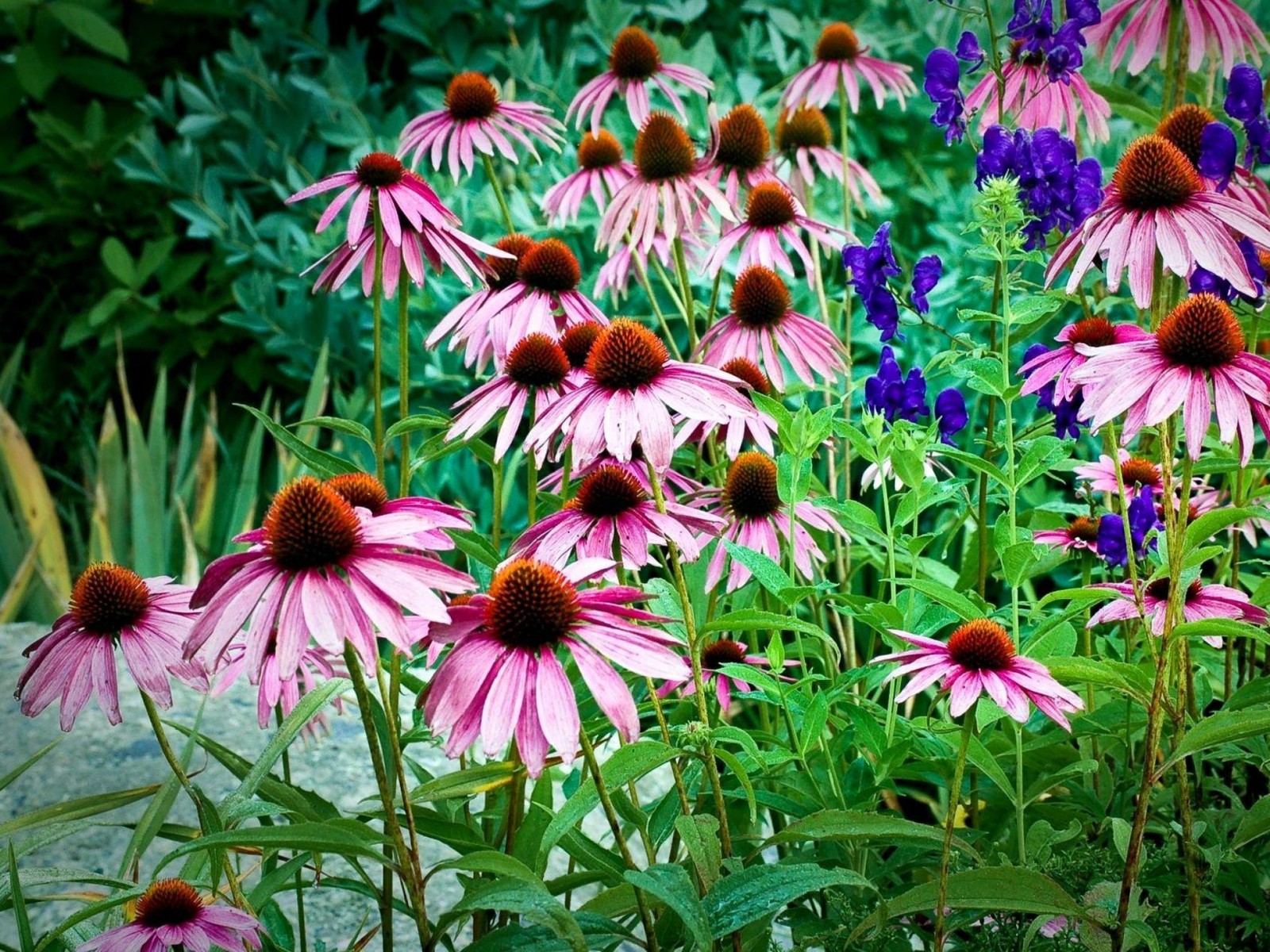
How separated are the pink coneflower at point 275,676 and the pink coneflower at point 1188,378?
0.57 m

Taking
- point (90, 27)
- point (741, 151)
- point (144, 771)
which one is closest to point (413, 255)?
point (741, 151)

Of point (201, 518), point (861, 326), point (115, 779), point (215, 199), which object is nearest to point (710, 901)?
point (115, 779)

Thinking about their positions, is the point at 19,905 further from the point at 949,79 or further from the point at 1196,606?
the point at 949,79

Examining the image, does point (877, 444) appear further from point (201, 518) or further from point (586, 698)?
point (201, 518)

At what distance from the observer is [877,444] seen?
1.07 metres

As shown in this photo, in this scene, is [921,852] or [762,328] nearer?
[921,852]

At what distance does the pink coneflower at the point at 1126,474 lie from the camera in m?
1.25

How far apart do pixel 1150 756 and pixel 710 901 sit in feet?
1.09

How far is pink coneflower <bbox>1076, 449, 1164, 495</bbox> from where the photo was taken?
1.25 metres

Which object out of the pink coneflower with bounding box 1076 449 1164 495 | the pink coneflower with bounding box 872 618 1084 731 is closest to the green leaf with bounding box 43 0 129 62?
the pink coneflower with bounding box 1076 449 1164 495

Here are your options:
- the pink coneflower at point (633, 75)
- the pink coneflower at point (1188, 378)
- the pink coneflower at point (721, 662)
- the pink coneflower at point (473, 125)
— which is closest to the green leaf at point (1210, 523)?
the pink coneflower at point (1188, 378)

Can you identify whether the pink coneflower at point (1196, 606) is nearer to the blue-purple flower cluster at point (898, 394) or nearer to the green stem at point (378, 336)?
the blue-purple flower cluster at point (898, 394)

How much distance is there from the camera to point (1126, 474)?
1.26 meters

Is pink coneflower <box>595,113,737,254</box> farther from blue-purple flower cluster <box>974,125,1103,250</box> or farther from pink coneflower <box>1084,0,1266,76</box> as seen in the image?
pink coneflower <box>1084,0,1266,76</box>
